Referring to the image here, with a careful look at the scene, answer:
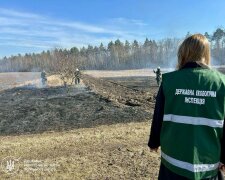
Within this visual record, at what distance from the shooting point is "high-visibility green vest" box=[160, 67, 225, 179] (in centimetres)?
269

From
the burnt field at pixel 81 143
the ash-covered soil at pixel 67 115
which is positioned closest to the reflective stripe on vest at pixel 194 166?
the burnt field at pixel 81 143

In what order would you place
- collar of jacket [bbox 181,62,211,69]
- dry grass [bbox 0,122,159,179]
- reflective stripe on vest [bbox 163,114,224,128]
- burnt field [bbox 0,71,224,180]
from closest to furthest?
reflective stripe on vest [bbox 163,114,224,128], collar of jacket [bbox 181,62,211,69], dry grass [bbox 0,122,159,179], burnt field [bbox 0,71,224,180]

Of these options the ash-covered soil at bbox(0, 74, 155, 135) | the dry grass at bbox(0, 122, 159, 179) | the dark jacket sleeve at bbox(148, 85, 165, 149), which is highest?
the dark jacket sleeve at bbox(148, 85, 165, 149)

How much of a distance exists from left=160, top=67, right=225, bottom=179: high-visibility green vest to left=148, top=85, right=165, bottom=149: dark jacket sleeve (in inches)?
2.9

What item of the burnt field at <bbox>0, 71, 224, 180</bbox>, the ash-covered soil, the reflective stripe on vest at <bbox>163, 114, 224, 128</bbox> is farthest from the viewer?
the ash-covered soil

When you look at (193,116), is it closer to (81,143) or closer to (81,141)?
(81,143)

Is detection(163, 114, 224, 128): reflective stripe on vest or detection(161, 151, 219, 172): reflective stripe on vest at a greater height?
detection(163, 114, 224, 128): reflective stripe on vest

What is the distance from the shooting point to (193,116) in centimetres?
269

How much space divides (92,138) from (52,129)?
306 cm

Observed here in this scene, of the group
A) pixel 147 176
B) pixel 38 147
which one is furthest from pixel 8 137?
pixel 147 176

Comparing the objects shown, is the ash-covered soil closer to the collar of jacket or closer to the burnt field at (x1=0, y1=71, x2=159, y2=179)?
the burnt field at (x1=0, y1=71, x2=159, y2=179)

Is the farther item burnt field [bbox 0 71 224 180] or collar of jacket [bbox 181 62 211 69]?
burnt field [bbox 0 71 224 180]

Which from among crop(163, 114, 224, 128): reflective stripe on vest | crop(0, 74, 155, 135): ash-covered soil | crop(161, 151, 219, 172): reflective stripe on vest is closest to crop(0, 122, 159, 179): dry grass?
crop(0, 74, 155, 135): ash-covered soil

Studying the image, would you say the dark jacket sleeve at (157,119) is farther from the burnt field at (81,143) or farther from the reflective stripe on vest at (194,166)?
the burnt field at (81,143)
